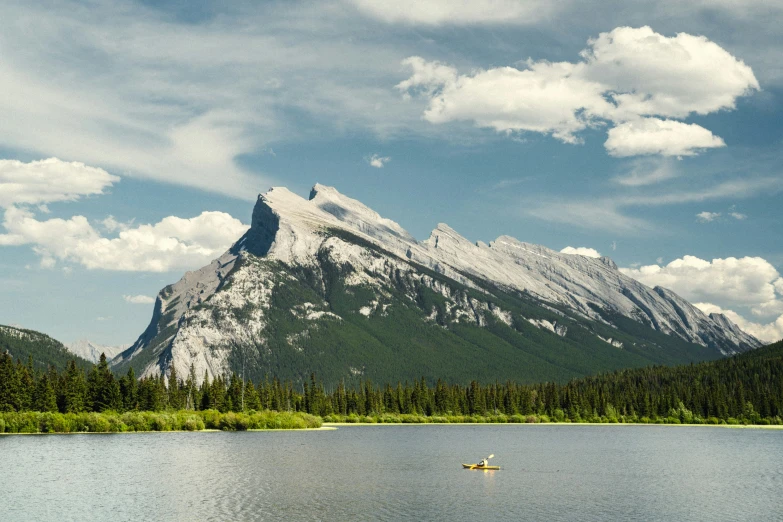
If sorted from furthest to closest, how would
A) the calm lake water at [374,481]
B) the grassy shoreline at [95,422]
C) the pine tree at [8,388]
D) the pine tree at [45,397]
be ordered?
the pine tree at [45,397], the pine tree at [8,388], the grassy shoreline at [95,422], the calm lake water at [374,481]

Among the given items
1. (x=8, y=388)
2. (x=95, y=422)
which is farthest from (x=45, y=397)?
(x=95, y=422)

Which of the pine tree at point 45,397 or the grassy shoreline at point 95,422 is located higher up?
the pine tree at point 45,397

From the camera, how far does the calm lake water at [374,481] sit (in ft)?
243

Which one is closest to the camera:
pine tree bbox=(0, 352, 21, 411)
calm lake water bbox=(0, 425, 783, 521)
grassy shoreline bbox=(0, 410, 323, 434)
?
calm lake water bbox=(0, 425, 783, 521)

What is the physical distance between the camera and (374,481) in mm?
96750

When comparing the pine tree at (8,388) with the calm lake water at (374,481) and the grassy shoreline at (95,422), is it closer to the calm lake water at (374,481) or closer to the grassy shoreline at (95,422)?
the grassy shoreline at (95,422)

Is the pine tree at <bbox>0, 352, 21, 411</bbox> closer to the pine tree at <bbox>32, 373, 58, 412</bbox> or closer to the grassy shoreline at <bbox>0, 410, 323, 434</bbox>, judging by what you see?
the pine tree at <bbox>32, 373, 58, 412</bbox>

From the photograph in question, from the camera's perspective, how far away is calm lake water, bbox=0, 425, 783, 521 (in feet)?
243

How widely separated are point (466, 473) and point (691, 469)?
3441cm

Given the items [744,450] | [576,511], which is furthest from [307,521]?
[744,450]

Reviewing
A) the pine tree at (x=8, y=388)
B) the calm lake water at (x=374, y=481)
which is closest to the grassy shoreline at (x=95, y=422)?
the pine tree at (x=8, y=388)

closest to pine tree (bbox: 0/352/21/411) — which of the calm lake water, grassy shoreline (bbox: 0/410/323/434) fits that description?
grassy shoreline (bbox: 0/410/323/434)

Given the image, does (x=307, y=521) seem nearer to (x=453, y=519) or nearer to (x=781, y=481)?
(x=453, y=519)

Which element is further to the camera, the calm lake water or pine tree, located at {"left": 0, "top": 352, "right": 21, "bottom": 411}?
pine tree, located at {"left": 0, "top": 352, "right": 21, "bottom": 411}
